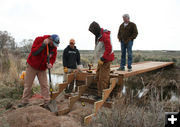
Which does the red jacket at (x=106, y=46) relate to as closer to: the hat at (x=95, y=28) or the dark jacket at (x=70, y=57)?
the hat at (x=95, y=28)

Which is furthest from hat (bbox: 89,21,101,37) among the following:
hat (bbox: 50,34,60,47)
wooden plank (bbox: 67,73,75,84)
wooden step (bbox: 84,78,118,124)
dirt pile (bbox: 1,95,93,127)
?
dirt pile (bbox: 1,95,93,127)

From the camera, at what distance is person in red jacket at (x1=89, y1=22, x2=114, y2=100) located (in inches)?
168

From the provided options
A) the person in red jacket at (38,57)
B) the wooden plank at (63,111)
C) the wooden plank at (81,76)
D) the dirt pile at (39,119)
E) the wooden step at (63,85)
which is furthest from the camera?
the wooden plank at (81,76)

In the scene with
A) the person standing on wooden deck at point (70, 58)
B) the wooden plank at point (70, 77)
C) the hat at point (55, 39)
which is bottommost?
the wooden plank at point (70, 77)

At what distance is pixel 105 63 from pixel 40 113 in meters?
1.97

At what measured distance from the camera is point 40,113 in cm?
354

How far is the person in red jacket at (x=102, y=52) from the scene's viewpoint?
4259 mm

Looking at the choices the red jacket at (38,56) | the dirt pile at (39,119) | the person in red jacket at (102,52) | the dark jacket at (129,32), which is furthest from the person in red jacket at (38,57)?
the dark jacket at (129,32)

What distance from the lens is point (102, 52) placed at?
4508mm

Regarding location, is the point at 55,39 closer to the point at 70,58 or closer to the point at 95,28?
the point at 95,28

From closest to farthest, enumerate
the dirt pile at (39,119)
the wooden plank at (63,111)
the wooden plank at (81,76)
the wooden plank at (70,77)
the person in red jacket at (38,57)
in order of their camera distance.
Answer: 1. the dirt pile at (39,119)
2. the wooden plank at (63,111)
3. the person in red jacket at (38,57)
4. the wooden plank at (70,77)
5. the wooden plank at (81,76)

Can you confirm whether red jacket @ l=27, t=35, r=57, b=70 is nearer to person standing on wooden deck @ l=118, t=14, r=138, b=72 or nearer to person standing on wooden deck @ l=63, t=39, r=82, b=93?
person standing on wooden deck @ l=63, t=39, r=82, b=93

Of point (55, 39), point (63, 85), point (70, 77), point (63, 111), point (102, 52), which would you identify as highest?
point (55, 39)

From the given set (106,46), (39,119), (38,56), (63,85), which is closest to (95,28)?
(106,46)
